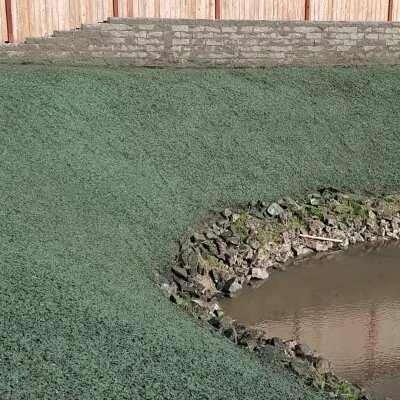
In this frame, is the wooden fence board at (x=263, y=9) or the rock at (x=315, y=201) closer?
the rock at (x=315, y=201)

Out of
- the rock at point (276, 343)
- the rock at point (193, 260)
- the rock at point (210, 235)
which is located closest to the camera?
the rock at point (276, 343)

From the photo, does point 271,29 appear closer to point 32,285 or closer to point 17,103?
point 17,103

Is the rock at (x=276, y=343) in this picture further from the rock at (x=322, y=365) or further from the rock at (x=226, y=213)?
the rock at (x=226, y=213)

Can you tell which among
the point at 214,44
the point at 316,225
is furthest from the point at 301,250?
the point at 214,44

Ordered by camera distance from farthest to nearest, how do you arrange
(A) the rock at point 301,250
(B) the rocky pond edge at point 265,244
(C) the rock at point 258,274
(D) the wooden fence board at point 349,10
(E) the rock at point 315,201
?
(D) the wooden fence board at point 349,10
(E) the rock at point 315,201
(A) the rock at point 301,250
(C) the rock at point 258,274
(B) the rocky pond edge at point 265,244

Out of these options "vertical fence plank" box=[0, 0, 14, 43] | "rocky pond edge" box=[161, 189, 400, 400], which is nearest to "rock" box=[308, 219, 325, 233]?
"rocky pond edge" box=[161, 189, 400, 400]

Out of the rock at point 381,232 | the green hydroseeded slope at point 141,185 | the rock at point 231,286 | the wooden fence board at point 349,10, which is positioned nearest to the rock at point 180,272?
the green hydroseeded slope at point 141,185

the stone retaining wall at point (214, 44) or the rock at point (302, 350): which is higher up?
the stone retaining wall at point (214, 44)

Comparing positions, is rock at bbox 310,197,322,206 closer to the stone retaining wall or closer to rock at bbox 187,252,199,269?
rock at bbox 187,252,199,269
